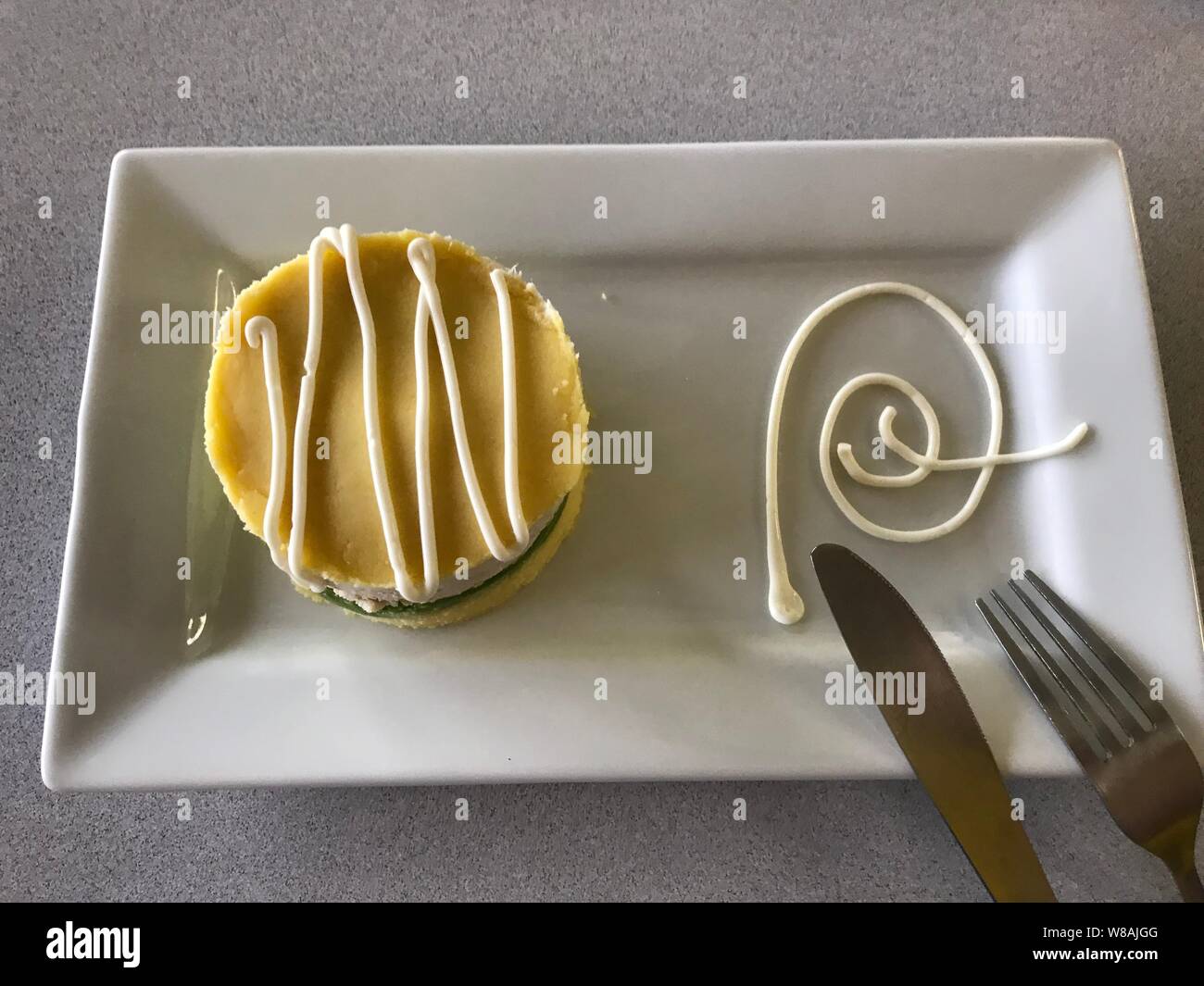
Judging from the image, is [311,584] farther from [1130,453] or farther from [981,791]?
[1130,453]

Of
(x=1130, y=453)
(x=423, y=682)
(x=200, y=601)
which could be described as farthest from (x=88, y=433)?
(x=1130, y=453)

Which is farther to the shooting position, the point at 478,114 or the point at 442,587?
the point at 478,114

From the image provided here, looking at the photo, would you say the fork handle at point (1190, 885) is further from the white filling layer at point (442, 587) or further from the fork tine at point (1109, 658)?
the white filling layer at point (442, 587)

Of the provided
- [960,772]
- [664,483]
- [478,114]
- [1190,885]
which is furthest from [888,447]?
[478,114]

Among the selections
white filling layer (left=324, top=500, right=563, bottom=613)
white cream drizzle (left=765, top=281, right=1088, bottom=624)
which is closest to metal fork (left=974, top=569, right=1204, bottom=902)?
white cream drizzle (left=765, top=281, right=1088, bottom=624)

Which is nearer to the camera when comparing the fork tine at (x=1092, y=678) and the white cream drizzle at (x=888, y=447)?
the fork tine at (x=1092, y=678)

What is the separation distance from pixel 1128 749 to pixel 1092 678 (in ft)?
0.32

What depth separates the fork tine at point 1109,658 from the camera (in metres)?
1.18

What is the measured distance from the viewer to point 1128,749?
117cm

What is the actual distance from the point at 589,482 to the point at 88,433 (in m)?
0.72

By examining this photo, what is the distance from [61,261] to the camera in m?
1.49

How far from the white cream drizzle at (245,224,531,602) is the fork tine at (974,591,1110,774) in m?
0.69

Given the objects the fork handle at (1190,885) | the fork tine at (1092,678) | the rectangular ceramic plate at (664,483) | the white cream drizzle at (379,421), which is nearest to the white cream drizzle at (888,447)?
the rectangular ceramic plate at (664,483)

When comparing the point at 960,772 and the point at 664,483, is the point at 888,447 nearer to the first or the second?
the point at 664,483
